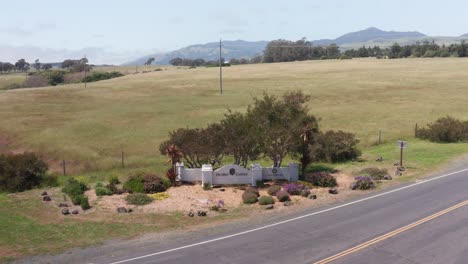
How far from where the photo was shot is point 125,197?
982 inches

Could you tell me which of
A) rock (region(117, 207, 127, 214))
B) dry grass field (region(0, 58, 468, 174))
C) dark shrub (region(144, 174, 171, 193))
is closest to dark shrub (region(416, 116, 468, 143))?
dry grass field (region(0, 58, 468, 174))

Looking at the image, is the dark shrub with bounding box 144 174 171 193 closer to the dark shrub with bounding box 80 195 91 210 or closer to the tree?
the dark shrub with bounding box 80 195 91 210

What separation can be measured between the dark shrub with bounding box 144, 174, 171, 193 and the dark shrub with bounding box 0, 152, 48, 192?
6.84 m

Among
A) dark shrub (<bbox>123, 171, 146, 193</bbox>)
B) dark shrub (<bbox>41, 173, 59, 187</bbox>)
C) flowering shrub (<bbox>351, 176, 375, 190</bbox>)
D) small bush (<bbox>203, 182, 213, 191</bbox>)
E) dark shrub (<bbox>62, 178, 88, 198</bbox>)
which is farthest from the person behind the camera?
dark shrub (<bbox>41, 173, 59, 187</bbox>)

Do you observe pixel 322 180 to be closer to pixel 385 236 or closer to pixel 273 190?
pixel 273 190

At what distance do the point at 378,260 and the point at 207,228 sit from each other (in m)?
6.98

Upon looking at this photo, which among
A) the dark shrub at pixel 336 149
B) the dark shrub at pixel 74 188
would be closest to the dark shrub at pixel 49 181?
the dark shrub at pixel 74 188

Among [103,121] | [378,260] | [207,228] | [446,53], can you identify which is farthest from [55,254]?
[446,53]

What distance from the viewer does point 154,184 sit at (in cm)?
2602

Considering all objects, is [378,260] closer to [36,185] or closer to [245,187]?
[245,187]

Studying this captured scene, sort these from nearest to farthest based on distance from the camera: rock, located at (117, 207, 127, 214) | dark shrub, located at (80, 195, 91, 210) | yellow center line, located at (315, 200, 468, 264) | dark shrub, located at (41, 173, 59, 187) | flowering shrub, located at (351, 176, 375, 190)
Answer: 1. yellow center line, located at (315, 200, 468, 264)
2. rock, located at (117, 207, 127, 214)
3. dark shrub, located at (80, 195, 91, 210)
4. flowering shrub, located at (351, 176, 375, 190)
5. dark shrub, located at (41, 173, 59, 187)

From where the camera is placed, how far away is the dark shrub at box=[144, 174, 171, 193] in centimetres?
2586

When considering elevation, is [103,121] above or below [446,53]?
below

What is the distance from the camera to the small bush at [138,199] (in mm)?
24000
